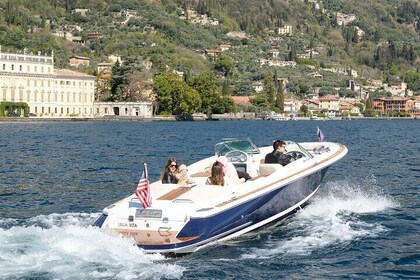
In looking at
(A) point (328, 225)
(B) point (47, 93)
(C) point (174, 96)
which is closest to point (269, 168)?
(A) point (328, 225)

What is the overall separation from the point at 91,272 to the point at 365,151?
41520 millimetres

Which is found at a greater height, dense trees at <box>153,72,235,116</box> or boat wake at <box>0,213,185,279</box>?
dense trees at <box>153,72,235,116</box>

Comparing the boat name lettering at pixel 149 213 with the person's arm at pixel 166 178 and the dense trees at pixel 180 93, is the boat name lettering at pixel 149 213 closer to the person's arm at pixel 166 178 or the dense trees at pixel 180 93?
the person's arm at pixel 166 178

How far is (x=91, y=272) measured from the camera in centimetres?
1526

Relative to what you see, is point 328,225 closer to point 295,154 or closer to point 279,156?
point 279,156

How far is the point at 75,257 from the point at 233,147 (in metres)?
8.20

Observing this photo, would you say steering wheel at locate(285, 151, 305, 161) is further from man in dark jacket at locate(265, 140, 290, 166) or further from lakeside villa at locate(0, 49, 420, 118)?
lakeside villa at locate(0, 49, 420, 118)

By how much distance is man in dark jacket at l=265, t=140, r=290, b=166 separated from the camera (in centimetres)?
2227

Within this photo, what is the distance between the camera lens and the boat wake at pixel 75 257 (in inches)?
598

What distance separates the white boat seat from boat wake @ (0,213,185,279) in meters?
5.84

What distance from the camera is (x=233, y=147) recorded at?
2297 cm

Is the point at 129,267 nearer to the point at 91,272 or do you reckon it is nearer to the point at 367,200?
the point at 91,272

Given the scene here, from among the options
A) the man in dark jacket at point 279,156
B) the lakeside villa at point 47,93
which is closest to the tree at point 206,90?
the lakeside villa at point 47,93

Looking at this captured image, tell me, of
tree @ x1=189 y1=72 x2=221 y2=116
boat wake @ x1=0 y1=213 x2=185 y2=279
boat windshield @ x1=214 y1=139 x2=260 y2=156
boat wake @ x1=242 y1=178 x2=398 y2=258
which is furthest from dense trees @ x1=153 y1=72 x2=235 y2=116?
boat wake @ x1=0 y1=213 x2=185 y2=279
